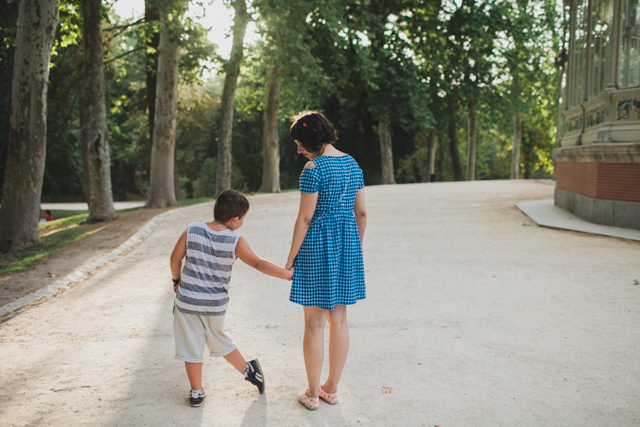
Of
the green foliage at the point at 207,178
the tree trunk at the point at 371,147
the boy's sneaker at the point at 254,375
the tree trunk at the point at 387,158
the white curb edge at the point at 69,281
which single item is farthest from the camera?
the green foliage at the point at 207,178

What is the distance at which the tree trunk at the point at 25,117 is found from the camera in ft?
32.6

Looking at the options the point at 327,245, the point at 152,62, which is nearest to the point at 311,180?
the point at 327,245

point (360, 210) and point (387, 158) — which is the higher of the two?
point (387, 158)

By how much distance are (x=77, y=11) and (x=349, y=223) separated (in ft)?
50.8

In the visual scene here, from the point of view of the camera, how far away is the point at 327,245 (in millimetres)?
3377

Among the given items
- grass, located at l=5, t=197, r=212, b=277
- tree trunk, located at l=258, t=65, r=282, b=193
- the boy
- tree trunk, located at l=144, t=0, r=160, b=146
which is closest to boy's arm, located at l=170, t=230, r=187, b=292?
the boy

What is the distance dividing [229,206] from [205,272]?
457 mm

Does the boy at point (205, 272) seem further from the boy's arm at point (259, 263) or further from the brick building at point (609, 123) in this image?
the brick building at point (609, 123)

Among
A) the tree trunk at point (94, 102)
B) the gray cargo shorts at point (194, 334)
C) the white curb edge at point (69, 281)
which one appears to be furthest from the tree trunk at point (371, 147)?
the gray cargo shorts at point (194, 334)

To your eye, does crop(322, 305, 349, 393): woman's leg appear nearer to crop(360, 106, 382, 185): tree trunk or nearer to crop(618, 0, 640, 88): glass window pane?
crop(618, 0, 640, 88): glass window pane

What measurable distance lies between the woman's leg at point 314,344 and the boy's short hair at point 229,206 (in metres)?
0.78

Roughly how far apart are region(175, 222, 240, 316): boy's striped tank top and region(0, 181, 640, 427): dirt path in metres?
0.68

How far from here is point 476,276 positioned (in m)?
7.00

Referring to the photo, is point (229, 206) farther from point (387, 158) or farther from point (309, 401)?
point (387, 158)
